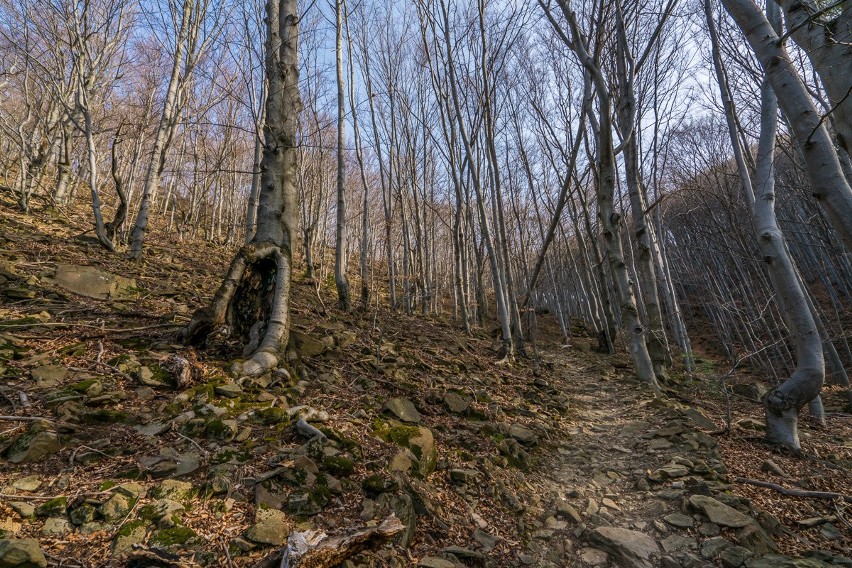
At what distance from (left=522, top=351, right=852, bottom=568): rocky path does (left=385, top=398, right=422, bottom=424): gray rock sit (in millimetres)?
1292

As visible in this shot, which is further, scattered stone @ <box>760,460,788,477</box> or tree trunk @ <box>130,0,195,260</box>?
tree trunk @ <box>130,0,195,260</box>

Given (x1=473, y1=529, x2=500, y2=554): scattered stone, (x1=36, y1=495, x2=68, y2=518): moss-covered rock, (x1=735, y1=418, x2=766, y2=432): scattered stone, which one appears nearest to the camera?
(x1=36, y1=495, x2=68, y2=518): moss-covered rock

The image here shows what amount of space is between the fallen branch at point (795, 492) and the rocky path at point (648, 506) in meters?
0.19

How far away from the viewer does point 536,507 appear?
9.93ft

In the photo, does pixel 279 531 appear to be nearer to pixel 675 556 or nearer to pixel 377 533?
pixel 377 533

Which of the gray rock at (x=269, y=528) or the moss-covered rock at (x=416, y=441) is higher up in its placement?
the moss-covered rock at (x=416, y=441)

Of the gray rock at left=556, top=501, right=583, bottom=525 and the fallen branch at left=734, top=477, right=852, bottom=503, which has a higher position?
the fallen branch at left=734, top=477, right=852, bottom=503

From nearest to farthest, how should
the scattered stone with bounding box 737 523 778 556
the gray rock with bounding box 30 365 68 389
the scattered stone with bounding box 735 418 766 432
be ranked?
the scattered stone with bounding box 737 523 778 556 → the gray rock with bounding box 30 365 68 389 → the scattered stone with bounding box 735 418 766 432

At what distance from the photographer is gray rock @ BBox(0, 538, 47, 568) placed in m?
1.40

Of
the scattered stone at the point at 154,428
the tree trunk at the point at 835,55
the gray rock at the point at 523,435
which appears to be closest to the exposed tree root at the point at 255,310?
the scattered stone at the point at 154,428

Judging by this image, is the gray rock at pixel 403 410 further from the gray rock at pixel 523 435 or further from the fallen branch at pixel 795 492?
the fallen branch at pixel 795 492

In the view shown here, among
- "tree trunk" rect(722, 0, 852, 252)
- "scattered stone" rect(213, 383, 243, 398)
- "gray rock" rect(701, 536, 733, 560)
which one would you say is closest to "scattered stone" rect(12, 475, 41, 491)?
"scattered stone" rect(213, 383, 243, 398)

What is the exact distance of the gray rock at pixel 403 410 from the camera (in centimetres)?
373

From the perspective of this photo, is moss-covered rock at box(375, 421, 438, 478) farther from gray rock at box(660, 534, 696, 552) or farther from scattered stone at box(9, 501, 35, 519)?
scattered stone at box(9, 501, 35, 519)
